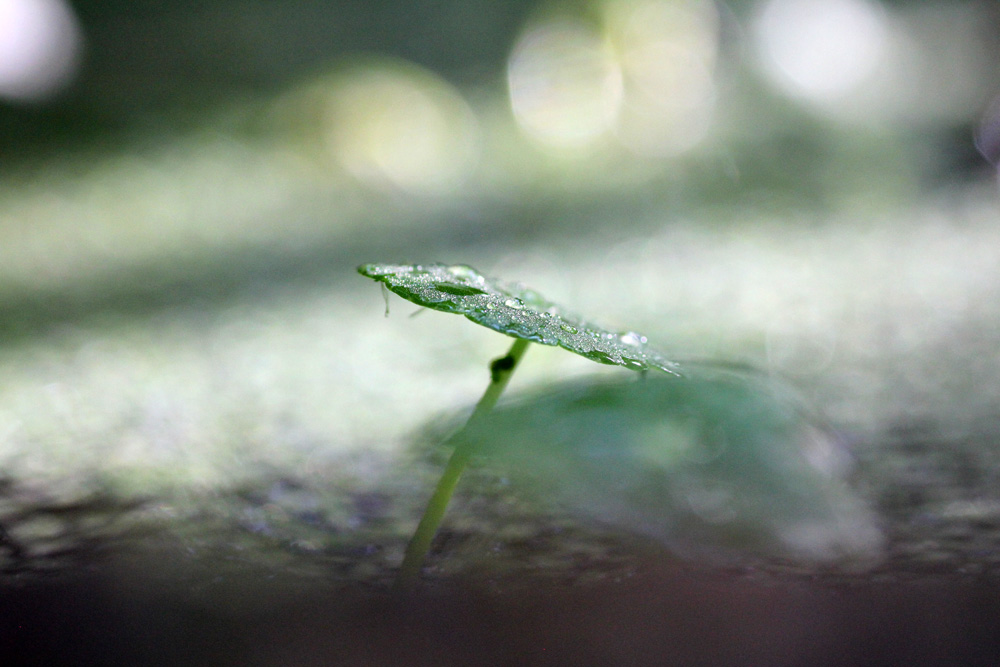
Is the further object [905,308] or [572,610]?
[905,308]

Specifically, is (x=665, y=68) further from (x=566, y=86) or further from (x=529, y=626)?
(x=529, y=626)

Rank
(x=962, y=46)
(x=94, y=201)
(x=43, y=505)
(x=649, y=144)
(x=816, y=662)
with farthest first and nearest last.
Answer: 1. (x=962, y=46)
2. (x=649, y=144)
3. (x=94, y=201)
4. (x=43, y=505)
5. (x=816, y=662)

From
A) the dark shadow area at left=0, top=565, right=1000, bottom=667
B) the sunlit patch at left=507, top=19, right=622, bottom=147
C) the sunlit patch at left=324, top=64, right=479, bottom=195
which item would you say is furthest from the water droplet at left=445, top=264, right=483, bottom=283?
the sunlit patch at left=507, top=19, right=622, bottom=147

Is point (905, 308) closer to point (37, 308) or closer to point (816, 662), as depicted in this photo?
point (816, 662)

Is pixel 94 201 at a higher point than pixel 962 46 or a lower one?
lower

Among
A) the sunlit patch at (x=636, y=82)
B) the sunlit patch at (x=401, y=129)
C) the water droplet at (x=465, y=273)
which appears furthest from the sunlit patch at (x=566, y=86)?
the water droplet at (x=465, y=273)

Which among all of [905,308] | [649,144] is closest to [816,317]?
[905,308]

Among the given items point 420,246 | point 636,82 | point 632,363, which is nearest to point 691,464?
point 632,363

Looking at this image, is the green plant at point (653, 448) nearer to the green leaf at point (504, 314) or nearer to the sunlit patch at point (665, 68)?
the green leaf at point (504, 314)
